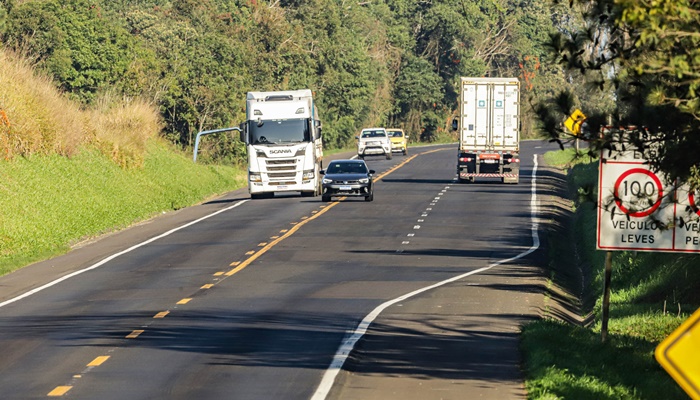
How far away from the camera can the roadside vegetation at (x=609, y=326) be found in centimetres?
1480

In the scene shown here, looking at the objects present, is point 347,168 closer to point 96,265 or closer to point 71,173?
point 71,173

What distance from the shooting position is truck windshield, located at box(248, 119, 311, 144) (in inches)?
1785

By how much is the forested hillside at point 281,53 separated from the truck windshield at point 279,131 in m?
21.2

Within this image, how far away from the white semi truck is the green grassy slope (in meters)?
10.7

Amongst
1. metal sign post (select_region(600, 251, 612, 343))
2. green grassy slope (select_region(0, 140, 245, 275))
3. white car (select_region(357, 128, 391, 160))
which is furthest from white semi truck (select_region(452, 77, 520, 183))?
metal sign post (select_region(600, 251, 612, 343))

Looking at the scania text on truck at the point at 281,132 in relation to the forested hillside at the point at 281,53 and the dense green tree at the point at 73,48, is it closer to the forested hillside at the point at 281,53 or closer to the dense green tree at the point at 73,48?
the forested hillside at the point at 281,53

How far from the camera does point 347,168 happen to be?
46750mm

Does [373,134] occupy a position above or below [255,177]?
below

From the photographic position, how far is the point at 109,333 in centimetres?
1995

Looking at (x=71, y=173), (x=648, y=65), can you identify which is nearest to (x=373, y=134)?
(x=71, y=173)

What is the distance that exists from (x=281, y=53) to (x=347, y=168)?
164 ft

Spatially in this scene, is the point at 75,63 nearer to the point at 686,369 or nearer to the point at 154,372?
A: the point at 154,372

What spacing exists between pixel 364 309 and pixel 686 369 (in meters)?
15.2

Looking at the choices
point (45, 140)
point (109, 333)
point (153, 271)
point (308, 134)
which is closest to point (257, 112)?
point (308, 134)
